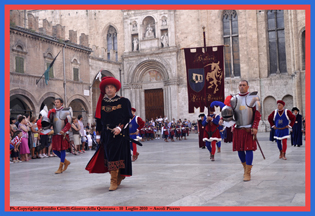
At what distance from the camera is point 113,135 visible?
612 centimetres

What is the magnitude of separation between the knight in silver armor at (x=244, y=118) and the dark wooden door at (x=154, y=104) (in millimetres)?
28245

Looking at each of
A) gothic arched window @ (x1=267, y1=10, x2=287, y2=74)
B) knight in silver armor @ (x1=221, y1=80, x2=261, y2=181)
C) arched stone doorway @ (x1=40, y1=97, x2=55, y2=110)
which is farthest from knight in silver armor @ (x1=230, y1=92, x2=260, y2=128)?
gothic arched window @ (x1=267, y1=10, x2=287, y2=74)

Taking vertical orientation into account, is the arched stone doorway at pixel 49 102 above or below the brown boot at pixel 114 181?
above

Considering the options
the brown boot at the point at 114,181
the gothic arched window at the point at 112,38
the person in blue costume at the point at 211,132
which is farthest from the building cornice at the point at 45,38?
the brown boot at the point at 114,181

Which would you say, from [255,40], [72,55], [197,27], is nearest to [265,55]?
[255,40]

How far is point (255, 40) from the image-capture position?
31531 millimetres

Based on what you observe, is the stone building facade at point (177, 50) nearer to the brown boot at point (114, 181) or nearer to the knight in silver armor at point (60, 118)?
the knight in silver armor at point (60, 118)

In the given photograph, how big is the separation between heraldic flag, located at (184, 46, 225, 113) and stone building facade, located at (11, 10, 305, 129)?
1427cm

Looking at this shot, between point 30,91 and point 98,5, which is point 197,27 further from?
point 98,5

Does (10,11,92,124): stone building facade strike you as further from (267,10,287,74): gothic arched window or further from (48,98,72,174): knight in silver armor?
(267,10,287,74): gothic arched window

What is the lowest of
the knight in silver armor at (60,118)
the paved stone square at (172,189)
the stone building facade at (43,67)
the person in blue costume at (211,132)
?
the paved stone square at (172,189)

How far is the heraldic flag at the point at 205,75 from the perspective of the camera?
14.9 metres

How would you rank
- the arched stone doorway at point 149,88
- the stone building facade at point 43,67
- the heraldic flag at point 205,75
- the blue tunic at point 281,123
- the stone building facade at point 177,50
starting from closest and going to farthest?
1. the blue tunic at point 281,123
2. the heraldic flag at point 205,75
3. the stone building facade at point 43,67
4. the stone building facade at point 177,50
5. the arched stone doorway at point 149,88
